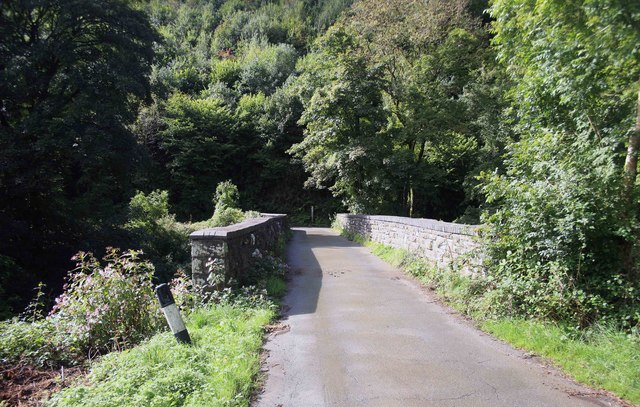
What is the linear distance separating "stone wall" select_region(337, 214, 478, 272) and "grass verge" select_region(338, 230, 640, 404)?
2.47ft

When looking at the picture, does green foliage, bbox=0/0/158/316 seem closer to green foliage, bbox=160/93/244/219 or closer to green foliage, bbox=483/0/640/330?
green foliage, bbox=483/0/640/330

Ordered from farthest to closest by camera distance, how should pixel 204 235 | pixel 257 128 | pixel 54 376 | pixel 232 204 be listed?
pixel 257 128
pixel 232 204
pixel 204 235
pixel 54 376

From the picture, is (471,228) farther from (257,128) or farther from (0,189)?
(257,128)

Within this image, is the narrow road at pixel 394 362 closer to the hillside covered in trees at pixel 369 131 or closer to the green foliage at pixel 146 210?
the hillside covered in trees at pixel 369 131

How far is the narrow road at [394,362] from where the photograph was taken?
3.56 metres

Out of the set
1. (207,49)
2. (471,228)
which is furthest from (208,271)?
(207,49)

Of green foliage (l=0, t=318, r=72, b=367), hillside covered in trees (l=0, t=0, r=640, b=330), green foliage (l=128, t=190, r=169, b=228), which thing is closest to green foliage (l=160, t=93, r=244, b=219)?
hillside covered in trees (l=0, t=0, r=640, b=330)

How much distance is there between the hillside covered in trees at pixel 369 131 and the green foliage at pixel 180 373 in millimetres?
3465

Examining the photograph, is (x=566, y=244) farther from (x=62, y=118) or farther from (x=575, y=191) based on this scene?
(x=62, y=118)

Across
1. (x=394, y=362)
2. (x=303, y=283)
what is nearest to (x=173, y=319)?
(x=394, y=362)

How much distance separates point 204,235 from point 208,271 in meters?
0.55

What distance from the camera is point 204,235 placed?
6473 millimetres

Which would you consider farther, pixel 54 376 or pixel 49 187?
pixel 49 187

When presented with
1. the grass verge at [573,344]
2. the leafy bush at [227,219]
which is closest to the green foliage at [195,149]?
the leafy bush at [227,219]
